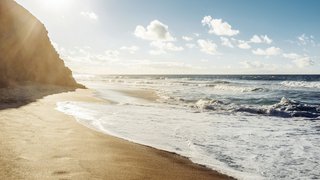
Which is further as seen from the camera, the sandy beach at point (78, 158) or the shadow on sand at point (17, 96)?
the shadow on sand at point (17, 96)

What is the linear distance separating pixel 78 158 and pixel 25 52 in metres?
28.9

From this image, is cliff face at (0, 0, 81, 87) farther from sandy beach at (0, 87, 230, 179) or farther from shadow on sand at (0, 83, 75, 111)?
sandy beach at (0, 87, 230, 179)

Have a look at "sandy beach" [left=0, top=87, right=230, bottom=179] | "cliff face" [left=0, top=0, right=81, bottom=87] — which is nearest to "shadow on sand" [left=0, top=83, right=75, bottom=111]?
"cliff face" [left=0, top=0, right=81, bottom=87]

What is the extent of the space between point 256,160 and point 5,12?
28768 mm

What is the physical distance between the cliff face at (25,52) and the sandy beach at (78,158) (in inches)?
708

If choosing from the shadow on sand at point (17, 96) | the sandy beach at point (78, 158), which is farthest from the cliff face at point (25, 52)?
the sandy beach at point (78, 158)

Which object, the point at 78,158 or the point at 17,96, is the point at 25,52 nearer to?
the point at 17,96

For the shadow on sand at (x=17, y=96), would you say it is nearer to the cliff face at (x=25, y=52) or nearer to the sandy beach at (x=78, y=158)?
the cliff face at (x=25, y=52)

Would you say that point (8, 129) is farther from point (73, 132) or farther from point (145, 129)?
point (145, 129)

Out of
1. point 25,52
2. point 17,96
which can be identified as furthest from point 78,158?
point 25,52

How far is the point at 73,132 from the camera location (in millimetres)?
9938

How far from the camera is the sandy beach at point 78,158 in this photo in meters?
5.90

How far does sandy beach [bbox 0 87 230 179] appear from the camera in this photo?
5.90 meters

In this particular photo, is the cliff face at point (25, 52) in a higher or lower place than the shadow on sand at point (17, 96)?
higher
